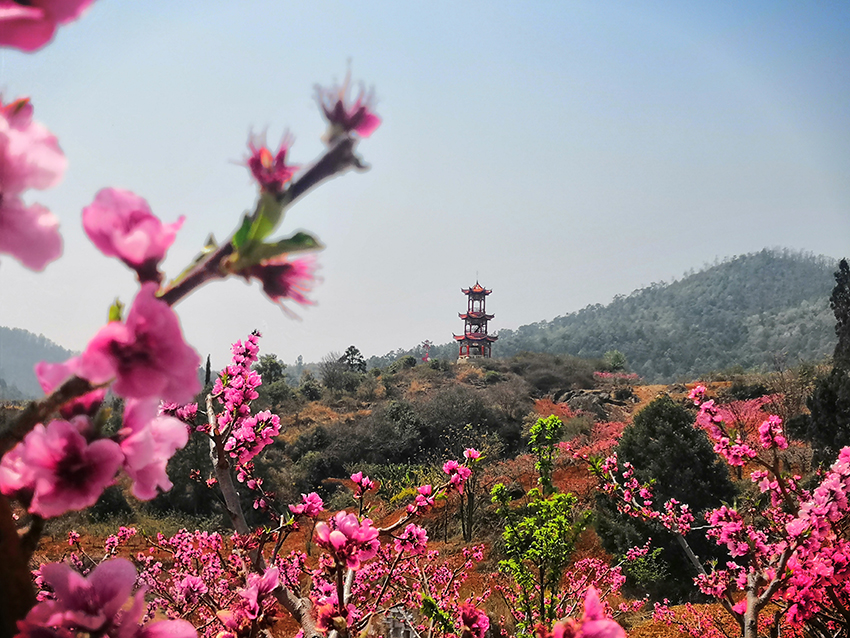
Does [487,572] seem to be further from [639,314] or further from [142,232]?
[639,314]

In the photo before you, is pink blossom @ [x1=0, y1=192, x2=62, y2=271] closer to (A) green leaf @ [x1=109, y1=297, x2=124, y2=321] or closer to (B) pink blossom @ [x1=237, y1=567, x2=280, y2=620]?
(A) green leaf @ [x1=109, y1=297, x2=124, y2=321]

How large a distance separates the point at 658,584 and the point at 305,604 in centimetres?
826

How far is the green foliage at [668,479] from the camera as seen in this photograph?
883 centimetres

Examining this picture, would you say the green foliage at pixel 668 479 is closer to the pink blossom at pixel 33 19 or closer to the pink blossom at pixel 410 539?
the pink blossom at pixel 410 539

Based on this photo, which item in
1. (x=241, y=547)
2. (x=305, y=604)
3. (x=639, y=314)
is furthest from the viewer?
(x=639, y=314)

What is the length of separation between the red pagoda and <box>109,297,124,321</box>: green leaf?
2015 inches

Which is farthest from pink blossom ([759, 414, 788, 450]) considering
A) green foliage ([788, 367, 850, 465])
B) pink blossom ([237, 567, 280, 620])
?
green foliage ([788, 367, 850, 465])

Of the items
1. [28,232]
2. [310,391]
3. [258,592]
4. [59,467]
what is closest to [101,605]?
[59,467]

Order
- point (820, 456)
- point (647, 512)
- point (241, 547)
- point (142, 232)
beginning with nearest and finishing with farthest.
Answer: point (142, 232), point (241, 547), point (647, 512), point (820, 456)

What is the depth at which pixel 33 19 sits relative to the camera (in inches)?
14.1

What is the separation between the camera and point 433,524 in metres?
14.2

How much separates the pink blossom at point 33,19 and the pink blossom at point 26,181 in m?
0.10

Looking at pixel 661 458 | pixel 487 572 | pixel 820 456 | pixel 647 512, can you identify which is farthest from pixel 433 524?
pixel 647 512

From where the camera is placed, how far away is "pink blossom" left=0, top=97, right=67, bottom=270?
0.43m
